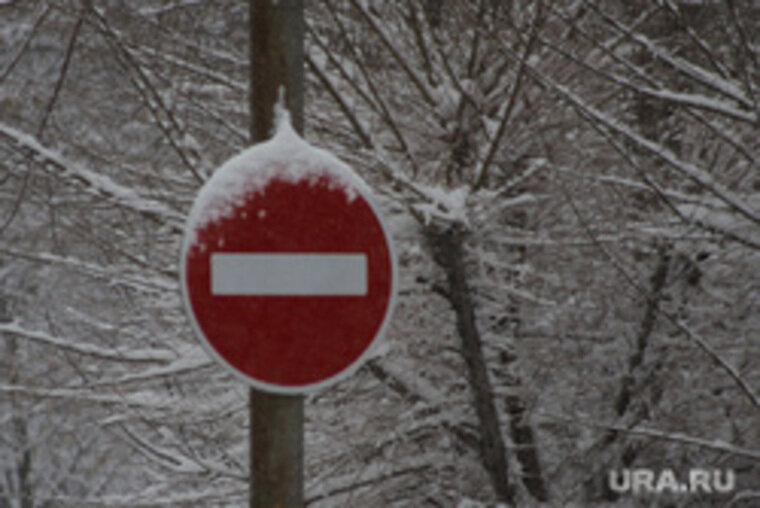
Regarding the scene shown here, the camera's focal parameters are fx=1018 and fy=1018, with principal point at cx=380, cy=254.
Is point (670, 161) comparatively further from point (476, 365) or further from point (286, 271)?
point (286, 271)

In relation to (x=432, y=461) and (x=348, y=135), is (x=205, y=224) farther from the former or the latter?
(x=432, y=461)

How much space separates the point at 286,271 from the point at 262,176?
24 centimetres

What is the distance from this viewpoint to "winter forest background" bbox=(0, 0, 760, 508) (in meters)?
5.11

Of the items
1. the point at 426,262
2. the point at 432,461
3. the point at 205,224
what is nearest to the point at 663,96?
the point at 426,262

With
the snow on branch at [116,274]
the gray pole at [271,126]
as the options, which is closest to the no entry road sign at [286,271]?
the gray pole at [271,126]

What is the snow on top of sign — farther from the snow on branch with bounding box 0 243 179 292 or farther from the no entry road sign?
the snow on branch with bounding box 0 243 179 292

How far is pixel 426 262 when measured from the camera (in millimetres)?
5402

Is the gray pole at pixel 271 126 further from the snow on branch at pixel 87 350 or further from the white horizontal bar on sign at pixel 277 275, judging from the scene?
the snow on branch at pixel 87 350

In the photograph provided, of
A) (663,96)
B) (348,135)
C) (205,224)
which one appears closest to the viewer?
(205,224)

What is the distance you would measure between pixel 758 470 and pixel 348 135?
304 centimetres

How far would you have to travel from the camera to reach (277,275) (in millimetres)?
2473
